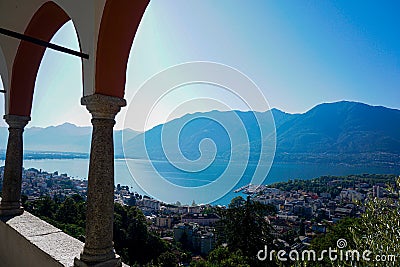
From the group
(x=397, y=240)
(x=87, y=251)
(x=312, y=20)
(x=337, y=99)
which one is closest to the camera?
(x=397, y=240)

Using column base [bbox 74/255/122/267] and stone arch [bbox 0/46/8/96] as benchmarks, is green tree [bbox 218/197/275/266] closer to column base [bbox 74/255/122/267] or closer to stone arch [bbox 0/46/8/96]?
column base [bbox 74/255/122/267]

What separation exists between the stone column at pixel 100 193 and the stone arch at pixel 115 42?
204 mm

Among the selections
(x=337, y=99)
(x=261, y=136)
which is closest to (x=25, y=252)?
(x=261, y=136)

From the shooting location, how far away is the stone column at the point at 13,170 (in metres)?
3.93

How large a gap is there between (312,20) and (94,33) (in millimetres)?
11504

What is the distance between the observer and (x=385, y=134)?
→ 993 centimetres

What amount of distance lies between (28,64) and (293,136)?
1460 centimetres

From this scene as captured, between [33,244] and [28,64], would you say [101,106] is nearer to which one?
[33,244]

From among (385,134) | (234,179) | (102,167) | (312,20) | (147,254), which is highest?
(312,20)

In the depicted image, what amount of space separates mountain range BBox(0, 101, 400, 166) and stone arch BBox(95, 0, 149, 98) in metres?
5.46

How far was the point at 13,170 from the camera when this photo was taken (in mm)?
3928

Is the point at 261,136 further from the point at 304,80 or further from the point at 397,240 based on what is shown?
the point at 397,240

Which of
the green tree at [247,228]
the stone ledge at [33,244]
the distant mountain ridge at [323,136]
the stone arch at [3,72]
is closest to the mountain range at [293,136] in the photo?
the distant mountain ridge at [323,136]

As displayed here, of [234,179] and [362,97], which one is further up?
[362,97]
